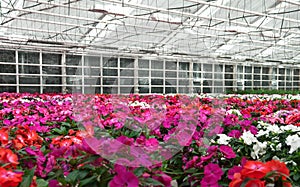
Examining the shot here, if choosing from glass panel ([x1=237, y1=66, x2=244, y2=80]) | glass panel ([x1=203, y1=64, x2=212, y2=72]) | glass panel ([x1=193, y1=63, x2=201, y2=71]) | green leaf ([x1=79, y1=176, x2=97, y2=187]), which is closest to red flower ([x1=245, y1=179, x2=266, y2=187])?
green leaf ([x1=79, y1=176, x2=97, y2=187])

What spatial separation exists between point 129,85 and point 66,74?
11.7ft

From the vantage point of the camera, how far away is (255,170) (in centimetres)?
81

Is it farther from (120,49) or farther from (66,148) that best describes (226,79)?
(66,148)

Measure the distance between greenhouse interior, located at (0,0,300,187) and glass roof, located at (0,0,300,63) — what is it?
59mm

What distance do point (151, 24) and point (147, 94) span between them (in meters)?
3.06

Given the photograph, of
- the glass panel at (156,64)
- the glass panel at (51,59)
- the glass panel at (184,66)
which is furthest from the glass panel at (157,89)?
the glass panel at (51,59)

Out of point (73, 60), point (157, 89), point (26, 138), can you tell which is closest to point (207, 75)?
point (157, 89)

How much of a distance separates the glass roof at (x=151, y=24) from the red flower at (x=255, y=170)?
7041 millimetres

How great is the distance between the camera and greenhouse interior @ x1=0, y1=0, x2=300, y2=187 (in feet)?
3.31

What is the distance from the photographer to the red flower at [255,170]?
812 millimetres

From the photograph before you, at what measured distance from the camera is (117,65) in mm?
17172

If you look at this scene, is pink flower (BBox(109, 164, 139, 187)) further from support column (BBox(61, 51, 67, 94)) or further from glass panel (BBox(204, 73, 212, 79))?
glass panel (BBox(204, 73, 212, 79))

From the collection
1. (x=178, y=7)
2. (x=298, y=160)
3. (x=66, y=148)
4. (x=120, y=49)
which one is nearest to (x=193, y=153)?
(x=298, y=160)

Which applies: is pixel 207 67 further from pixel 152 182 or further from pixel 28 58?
pixel 152 182
